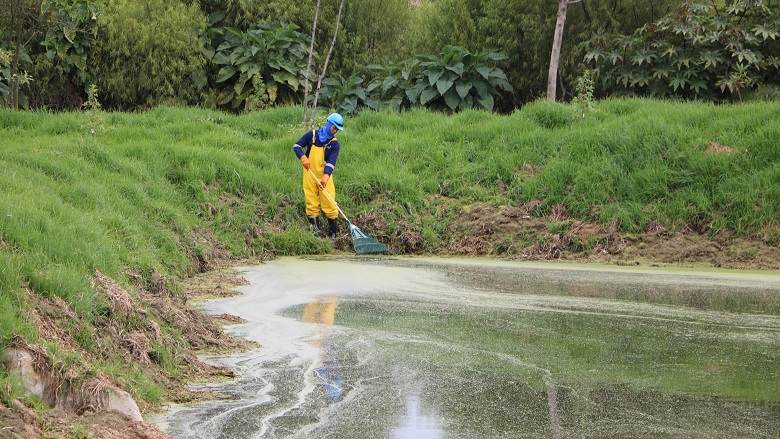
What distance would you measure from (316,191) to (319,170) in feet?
1.02

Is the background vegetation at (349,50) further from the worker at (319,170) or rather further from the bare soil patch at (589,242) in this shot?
the bare soil patch at (589,242)

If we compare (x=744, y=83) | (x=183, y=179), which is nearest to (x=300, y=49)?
(x=183, y=179)

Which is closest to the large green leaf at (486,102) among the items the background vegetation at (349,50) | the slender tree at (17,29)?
the background vegetation at (349,50)

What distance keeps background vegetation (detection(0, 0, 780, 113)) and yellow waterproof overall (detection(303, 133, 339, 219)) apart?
14.0ft

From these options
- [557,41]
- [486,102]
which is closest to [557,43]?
[557,41]

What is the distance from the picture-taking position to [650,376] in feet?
18.8

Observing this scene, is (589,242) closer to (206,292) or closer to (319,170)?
(319,170)

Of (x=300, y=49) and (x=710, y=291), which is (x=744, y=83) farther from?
(x=300, y=49)

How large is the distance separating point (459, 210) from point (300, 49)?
22.4 ft

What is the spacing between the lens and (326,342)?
668 centimetres

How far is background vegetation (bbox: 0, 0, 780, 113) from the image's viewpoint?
15336 millimetres

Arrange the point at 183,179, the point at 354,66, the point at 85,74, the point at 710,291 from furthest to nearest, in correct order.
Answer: the point at 354,66 → the point at 85,74 → the point at 183,179 → the point at 710,291

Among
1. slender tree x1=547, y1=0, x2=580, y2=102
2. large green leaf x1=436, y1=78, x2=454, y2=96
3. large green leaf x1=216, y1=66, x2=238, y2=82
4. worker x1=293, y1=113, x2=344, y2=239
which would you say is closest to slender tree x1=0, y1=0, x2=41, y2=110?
large green leaf x1=216, y1=66, x2=238, y2=82

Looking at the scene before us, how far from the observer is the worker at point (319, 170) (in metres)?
12.6
